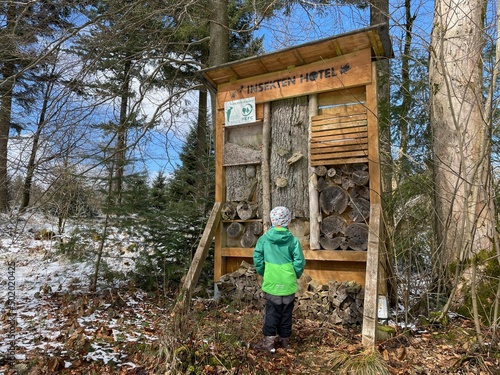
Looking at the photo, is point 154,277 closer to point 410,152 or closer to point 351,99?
point 351,99

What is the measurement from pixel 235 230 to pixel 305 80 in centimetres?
222

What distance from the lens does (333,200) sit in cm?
434

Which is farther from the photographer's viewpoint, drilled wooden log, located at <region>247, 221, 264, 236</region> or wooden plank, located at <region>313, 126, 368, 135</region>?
drilled wooden log, located at <region>247, 221, 264, 236</region>

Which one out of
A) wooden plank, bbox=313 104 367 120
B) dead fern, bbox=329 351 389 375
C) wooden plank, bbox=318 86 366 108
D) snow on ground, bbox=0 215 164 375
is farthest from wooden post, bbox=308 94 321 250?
snow on ground, bbox=0 215 164 375

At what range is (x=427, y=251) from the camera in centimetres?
444

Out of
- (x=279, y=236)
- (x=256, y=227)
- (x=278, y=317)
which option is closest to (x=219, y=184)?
(x=256, y=227)

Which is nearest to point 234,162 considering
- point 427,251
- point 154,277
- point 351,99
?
point 351,99

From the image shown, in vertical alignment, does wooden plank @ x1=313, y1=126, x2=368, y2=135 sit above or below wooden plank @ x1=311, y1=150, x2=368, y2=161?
above

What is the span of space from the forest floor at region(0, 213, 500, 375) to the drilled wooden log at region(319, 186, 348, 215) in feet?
4.34

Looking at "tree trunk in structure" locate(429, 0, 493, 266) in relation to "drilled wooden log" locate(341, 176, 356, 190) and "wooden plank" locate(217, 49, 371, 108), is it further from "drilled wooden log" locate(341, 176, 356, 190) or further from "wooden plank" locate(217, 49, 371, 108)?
"drilled wooden log" locate(341, 176, 356, 190)

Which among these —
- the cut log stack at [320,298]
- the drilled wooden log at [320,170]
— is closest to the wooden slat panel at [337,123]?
the drilled wooden log at [320,170]

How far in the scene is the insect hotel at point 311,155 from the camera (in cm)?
414

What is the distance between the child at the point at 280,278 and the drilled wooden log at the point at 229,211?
4.40ft

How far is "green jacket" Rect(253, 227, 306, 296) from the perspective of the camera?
3.58 metres
